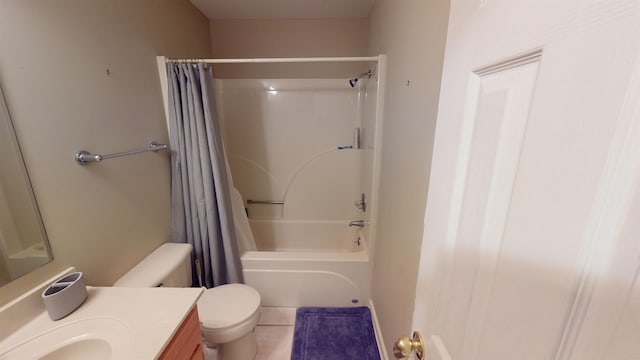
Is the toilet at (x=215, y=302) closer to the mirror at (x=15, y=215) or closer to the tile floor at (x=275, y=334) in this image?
the tile floor at (x=275, y=334)

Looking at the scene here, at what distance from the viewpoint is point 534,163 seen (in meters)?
0.31

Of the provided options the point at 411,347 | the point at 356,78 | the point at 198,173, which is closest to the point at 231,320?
the point at 198,173

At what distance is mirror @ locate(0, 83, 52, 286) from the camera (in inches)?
32.6

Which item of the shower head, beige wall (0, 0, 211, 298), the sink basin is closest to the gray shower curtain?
beige wall (0, 0, 211, 298)

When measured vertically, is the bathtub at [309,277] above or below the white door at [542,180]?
below

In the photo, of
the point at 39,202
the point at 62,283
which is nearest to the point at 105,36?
the point at 39,202

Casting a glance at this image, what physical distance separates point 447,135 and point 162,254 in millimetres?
1656

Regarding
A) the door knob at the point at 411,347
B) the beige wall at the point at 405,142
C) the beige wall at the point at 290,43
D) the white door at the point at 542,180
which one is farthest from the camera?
the beige wall at the point at 290,43

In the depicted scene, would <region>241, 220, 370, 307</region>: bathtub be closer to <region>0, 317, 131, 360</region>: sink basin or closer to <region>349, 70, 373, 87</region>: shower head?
<region>0, 317, 131, 360</region>: sink basin

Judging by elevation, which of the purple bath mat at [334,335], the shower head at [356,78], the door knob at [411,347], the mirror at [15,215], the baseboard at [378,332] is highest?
the shower head at [356,78]

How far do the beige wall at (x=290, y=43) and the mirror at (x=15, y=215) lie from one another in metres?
1.92

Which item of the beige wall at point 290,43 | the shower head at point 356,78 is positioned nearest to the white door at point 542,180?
the shower head at point 356,78

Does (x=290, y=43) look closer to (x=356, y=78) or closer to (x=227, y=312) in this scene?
(x=356, y=78)

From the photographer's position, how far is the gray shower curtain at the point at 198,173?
5.24ft
